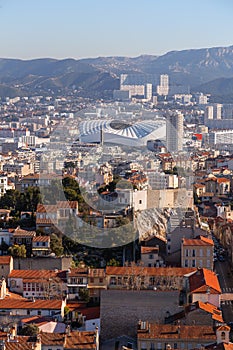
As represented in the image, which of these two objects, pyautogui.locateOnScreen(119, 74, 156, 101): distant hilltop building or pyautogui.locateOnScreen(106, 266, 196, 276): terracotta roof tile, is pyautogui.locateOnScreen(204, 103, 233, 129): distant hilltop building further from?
pyautogui.locateOnScreen(106, 266, 196, 276): terracotta roof tile

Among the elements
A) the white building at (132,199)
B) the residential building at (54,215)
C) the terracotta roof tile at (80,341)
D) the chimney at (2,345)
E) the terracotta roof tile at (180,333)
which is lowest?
the terracotta roof tile at (80,341)

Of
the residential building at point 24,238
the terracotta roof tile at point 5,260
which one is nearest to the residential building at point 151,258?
the residential building at point 24,238

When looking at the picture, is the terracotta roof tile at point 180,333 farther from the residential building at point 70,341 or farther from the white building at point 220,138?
the white building at point 220,138

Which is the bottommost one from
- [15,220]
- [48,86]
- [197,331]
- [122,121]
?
[197,331]

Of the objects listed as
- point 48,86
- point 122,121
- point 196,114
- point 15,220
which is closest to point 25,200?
point 15,220

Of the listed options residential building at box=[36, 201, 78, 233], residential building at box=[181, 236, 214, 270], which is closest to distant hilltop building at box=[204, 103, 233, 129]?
residential building at box=[36, 201, 78, 233]

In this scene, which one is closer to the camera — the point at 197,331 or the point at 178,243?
the point at 197,331

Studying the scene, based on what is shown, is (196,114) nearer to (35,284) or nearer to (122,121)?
(122,121)
